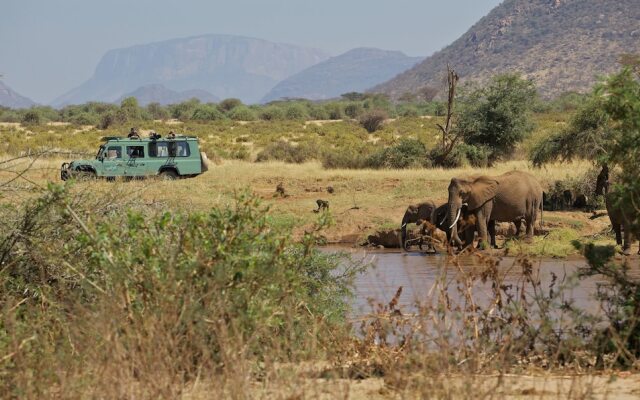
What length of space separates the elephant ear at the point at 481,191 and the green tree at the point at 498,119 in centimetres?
1547

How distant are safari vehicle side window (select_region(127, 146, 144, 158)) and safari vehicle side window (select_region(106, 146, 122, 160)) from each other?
0.25m

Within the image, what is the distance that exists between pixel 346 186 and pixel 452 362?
21.1 meters

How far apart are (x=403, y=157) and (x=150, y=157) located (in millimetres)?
8185

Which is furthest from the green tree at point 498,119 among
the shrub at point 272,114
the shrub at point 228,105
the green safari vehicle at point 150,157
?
the shrub at point 228,105

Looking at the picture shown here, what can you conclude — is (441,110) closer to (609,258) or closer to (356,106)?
(356,106)

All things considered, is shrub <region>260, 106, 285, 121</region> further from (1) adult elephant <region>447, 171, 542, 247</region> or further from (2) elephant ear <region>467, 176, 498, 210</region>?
(2) elephant ear <region>467, 176, 498, 210</region>

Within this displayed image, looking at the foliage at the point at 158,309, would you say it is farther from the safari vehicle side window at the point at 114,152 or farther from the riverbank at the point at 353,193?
the safari vehicle side window at the point at 114,152

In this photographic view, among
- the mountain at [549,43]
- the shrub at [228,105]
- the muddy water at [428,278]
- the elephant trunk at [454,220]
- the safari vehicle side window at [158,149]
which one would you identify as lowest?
the muddy water at [428,278]

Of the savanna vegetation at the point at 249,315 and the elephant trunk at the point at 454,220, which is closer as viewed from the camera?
the savanna vegetation at the point at 249,315

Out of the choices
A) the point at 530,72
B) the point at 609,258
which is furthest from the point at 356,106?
the point at 609,258

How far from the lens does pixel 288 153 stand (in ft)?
129

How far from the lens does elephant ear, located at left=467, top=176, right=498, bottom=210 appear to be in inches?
771

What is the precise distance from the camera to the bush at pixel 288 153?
37938mm

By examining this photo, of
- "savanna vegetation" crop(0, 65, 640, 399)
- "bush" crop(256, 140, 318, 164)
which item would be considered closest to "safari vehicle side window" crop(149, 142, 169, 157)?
"bush" crop(256, 140, 318, 164)
